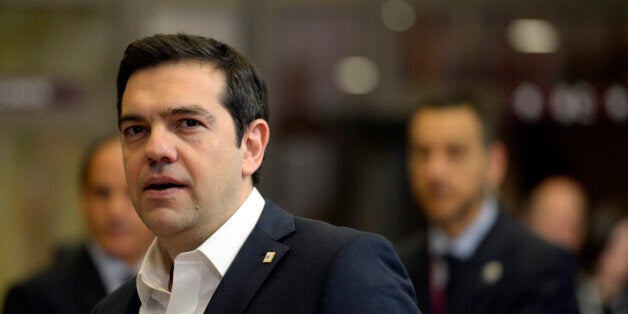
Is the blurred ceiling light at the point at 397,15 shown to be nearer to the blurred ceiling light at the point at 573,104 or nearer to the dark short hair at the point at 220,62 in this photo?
the blurred ceiling light at the point at 573,104

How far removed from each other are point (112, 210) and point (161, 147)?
2320mm

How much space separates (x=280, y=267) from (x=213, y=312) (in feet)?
0.65

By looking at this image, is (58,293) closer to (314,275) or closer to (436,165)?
(436,165)

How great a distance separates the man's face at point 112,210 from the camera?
17.3 feet

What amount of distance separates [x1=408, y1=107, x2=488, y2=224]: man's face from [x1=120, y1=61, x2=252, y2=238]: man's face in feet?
7.97

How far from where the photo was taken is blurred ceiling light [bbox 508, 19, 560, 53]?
9555 mm

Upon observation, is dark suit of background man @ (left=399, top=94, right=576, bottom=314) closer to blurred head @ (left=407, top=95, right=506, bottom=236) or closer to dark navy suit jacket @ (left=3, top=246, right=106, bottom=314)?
blurred head @ (left=407, top=95, right=506, bottom=236)

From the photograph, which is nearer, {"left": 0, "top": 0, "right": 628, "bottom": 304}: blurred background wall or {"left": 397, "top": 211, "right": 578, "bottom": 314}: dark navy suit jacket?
{"left": 397, "top": 211, "right": 578, "bottom": 314}: dark navy suit jacket

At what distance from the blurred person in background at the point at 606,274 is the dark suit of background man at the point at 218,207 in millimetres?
4524

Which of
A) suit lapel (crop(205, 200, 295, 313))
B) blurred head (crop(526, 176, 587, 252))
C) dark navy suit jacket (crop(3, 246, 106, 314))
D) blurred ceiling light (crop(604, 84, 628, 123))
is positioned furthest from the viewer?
blurred ceiling light (crop(604, 84, 628, 123))

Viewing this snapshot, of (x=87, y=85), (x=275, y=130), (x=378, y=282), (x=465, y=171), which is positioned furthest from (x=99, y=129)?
(x=378, y=282)

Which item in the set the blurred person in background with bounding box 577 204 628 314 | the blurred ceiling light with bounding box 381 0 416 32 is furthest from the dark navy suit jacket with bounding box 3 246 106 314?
the blurred ceiling light with bounding box 381 0 416 32

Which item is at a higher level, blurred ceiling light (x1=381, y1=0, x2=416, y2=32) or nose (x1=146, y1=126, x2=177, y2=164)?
nose (x1=146, y1=126, x2=177, y2=164)

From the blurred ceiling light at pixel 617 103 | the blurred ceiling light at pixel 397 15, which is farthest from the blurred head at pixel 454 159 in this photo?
the blurred ceiling light at pixel 617 103
